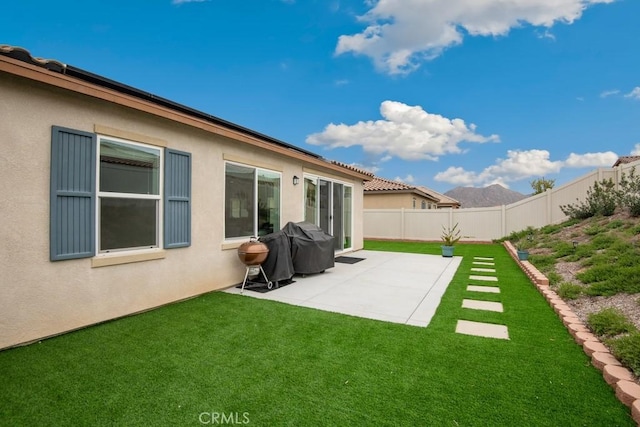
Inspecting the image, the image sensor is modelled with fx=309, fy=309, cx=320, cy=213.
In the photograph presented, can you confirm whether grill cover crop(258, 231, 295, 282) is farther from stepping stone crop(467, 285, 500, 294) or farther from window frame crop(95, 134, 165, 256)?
stepping stone crop(467, 285, 500, 294)

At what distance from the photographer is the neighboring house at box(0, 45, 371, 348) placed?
3.41 metres

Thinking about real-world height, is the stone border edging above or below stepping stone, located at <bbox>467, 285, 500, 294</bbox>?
above

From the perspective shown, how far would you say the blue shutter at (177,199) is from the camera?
5.00 m

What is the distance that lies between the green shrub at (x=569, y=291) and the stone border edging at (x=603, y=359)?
10cm

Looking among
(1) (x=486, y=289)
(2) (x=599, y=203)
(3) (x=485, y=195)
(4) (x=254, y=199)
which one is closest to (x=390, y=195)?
(2) (x=599, y=203)

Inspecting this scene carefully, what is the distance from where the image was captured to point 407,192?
65.7 feet

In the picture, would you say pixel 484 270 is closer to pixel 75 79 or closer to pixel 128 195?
pixel 128 195

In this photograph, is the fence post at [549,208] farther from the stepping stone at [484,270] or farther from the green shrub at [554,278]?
the green shrub at [554,278]

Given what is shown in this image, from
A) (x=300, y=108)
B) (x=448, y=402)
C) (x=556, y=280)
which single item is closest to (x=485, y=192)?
(x=300, y=108)

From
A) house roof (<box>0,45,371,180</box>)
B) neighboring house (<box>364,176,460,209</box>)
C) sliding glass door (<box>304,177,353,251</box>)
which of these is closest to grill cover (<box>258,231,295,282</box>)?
house roof (<box>0,45,371,180</box>)

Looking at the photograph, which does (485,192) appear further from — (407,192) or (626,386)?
(626,386)

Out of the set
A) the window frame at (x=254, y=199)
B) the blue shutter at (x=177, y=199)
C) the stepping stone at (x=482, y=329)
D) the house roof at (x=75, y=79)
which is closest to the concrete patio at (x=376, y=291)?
the stepping stone at (x=482, y=329)

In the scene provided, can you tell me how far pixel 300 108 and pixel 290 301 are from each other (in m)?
12.6

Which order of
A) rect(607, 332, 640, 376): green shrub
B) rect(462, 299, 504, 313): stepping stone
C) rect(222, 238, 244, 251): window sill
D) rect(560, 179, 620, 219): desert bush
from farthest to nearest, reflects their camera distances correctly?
rect(560, 179, 620, 219): desert bush < rect(222, 238, 244, 251): window sill < rect(462, 299, 504, 313): stepping stone < rect(607, 332, 640, 376): green shrub
